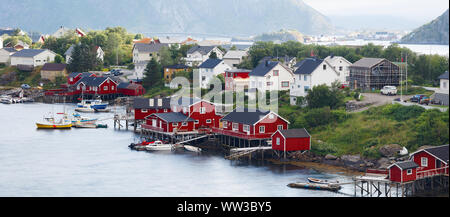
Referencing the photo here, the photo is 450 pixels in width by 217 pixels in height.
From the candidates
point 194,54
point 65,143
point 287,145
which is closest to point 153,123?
point 65,143

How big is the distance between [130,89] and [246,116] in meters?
32.2

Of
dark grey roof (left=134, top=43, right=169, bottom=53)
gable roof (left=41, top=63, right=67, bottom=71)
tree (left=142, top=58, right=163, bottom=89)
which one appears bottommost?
tree (left=142, top=58, right=163, bottom=89)

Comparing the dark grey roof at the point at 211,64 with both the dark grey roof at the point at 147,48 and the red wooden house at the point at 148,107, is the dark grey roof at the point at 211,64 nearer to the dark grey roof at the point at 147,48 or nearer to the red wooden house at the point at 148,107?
the red wooden house at the point at 148,107

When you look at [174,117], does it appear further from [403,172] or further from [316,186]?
A: [403,172]

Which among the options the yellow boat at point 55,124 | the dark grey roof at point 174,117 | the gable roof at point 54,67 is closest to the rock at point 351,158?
the dark grey roof at point 174,117

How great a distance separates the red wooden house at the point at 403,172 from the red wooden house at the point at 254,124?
42.6ft

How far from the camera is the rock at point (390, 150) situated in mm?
38500

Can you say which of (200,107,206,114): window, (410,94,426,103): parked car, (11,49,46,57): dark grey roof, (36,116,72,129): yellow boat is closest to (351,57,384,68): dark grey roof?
(410,94,426,103): parked car

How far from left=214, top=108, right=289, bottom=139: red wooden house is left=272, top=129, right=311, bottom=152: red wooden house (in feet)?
7.91

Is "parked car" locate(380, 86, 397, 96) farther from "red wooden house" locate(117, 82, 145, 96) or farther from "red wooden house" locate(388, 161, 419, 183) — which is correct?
"red wooden house" locate(117, 82, 145, 96)

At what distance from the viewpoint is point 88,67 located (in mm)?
89750

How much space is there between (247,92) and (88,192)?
2902 cm

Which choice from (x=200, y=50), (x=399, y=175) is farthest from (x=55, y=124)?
(x=399, y=175)

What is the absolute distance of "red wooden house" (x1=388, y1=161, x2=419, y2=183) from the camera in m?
32.0
